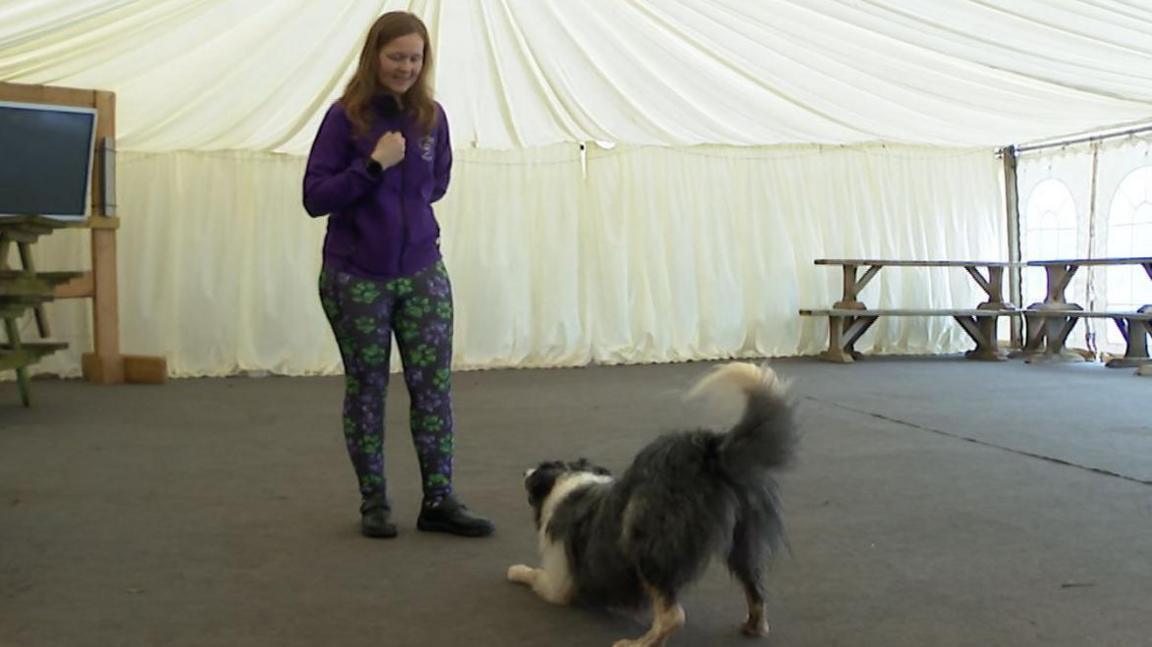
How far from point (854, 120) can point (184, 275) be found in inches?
203

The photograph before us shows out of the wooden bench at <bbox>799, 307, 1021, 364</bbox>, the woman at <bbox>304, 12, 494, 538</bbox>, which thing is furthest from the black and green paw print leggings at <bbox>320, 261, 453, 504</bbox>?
the wooden bench at <bbox>799, 307, 1021, 364</bbox>

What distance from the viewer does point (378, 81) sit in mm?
2441

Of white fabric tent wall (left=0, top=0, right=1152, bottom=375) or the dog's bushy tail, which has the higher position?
white fabric tent wall (left=0, top=0, right=1152, bottom=375)

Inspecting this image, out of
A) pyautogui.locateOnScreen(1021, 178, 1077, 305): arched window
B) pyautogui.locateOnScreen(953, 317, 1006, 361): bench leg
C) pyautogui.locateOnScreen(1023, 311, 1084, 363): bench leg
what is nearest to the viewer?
pyautogui.locateOnScreen(1023, 311, 1084, 363): bench leg

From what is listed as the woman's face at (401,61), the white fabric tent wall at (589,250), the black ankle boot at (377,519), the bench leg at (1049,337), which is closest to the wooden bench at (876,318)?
the bench leg at (1049,337)

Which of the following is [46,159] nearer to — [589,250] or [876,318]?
[589,250]

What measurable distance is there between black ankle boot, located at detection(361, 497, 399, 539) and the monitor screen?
13.9 ft

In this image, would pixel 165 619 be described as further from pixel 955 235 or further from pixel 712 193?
pixel 955 235

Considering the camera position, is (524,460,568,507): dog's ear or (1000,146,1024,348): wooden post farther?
(1000,146,1024,348): wooden post

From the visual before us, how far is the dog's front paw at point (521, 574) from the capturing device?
2172mm

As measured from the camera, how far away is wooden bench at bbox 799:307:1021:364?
789 centimetres

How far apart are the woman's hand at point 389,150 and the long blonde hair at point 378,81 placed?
14cm

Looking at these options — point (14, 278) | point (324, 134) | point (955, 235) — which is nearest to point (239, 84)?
point (14, 278)

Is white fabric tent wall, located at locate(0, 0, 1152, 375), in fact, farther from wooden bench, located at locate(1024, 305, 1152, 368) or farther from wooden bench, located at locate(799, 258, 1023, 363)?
wooden bench, located at locate(1024, 305, 1152, 368)
